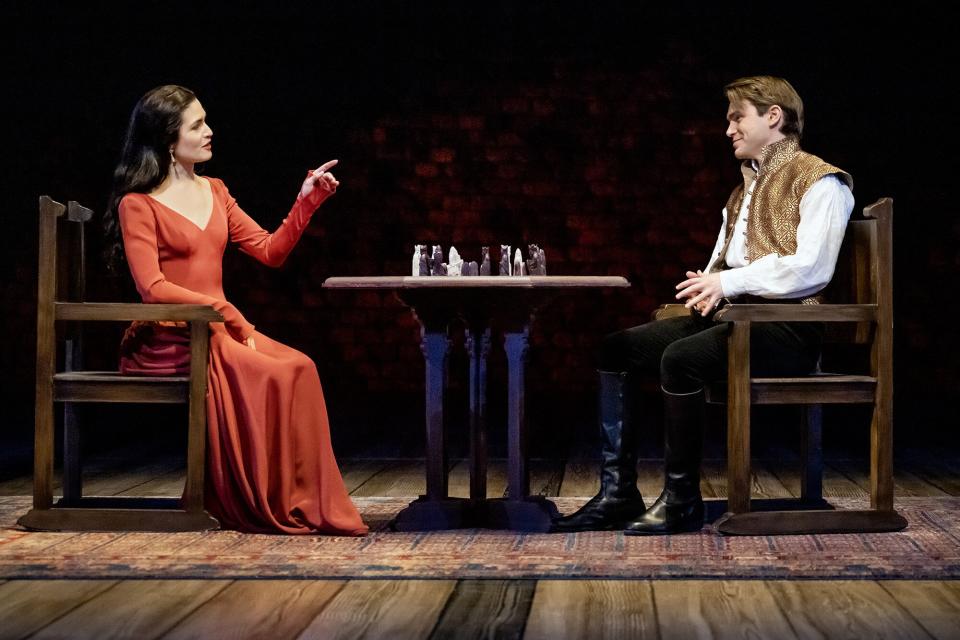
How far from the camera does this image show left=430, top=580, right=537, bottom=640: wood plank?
86.3 inches

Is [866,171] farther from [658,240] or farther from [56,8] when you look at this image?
[56,8]

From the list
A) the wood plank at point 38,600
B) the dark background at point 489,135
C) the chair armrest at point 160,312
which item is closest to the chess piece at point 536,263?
the chair armrest at point 160,312

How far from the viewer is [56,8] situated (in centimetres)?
762

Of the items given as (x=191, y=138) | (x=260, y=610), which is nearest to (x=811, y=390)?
(x=260, y=610)

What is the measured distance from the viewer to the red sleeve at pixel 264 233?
358cm

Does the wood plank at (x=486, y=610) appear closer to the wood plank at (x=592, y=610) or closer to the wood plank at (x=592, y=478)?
the wood plank at (x=592, y=610)

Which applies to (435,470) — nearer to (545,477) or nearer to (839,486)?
(545,477)

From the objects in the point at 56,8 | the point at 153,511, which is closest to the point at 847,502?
A: the point at 153,511

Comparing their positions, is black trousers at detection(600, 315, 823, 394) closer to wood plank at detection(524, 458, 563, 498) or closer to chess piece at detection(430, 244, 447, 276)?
chess piece at detection(430, 244, 447, 276)

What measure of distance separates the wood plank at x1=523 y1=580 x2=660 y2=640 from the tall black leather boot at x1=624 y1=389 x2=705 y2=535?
58 centimetres

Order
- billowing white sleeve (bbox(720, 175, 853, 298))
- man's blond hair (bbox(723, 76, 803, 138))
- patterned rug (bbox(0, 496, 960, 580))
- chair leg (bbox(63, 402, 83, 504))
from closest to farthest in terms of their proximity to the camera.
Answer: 1. patterned rug (bbox(0, 496, 960, 580))
2. billowing white sleeve (bbox(720, 175, 853, 298))
3. man's blond hair (bbox(723, 76, 803, 138))
4. chair leg (bbox(63, 402, 83, 504))

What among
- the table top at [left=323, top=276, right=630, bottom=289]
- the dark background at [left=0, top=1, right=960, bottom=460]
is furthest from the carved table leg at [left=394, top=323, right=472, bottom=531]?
the dark background at [left=0, top=1, right=960, bottom=460]

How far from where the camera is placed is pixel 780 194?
129 inches

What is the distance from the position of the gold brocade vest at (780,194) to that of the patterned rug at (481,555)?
2.32ft
